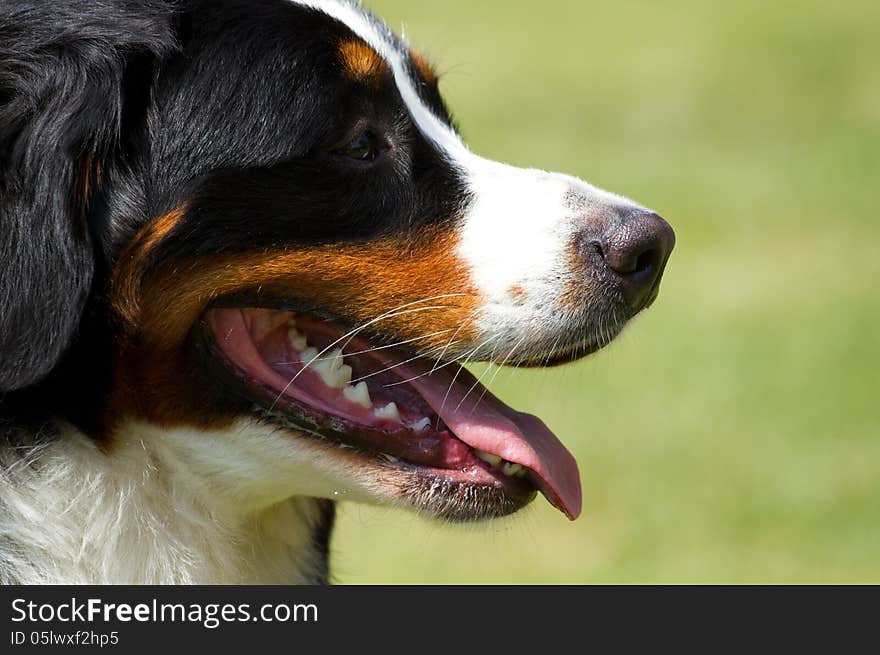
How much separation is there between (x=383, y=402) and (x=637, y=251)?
26.1 inches

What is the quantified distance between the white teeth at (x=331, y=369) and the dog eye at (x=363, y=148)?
17.4 inches

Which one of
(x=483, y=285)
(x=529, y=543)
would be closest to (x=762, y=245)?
(x=529, y=543)

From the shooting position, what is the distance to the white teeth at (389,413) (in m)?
3.15

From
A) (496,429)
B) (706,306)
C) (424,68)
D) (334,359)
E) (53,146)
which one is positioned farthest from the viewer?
(706,306)

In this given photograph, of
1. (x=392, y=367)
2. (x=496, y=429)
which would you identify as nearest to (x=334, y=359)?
(x=392, y=367)

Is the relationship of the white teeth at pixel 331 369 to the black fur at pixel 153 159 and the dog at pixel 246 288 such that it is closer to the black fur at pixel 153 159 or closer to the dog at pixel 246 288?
the dog at pixel 246 288

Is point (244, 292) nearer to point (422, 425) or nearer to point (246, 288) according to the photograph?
point (246, 288)

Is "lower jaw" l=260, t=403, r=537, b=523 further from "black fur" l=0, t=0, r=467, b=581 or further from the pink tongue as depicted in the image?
"black fur" l=0, t=0, r=467, b=581

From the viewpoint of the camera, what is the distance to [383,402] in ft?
10.5

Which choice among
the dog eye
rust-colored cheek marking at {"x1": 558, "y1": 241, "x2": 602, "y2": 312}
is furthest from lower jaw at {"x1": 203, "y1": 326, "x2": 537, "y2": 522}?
the dog eye

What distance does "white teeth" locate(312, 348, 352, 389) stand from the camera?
3139 mm

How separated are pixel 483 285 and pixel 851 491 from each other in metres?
4.07
